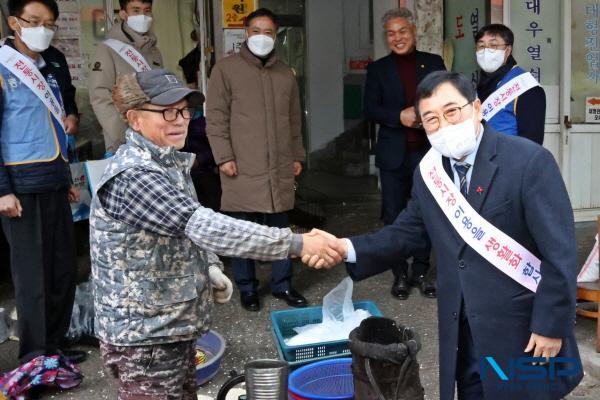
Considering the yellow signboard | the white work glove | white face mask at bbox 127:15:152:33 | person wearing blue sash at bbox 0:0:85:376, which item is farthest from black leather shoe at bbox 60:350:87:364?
the yellow signboard

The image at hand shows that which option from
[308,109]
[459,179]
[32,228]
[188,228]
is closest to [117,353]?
[188,228]

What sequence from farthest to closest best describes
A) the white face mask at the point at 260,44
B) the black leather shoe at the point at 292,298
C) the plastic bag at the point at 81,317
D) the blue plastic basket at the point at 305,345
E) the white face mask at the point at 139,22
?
1. the black leather shoe at the point at 292,298
2. the white face mask at the point at 139,22
3. the white face mask at the point at 260,44
4. the plastic bag at the point at 81,317
5. the blue plastic basket at the point at 305,345

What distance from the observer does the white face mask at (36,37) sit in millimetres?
4465

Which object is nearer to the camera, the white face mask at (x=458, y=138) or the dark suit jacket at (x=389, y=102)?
the white face mask at (x=458, y=138)

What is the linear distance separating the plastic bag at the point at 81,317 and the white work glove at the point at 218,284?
2.13 meters

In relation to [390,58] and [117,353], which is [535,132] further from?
[117,353]

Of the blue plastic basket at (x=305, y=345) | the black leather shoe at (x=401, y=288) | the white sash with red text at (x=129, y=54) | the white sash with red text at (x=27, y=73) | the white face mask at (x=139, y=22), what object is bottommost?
the black leather shoe at (x=401, y=288)

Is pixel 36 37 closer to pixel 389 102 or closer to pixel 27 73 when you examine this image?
pixel 27 73

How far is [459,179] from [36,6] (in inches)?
122

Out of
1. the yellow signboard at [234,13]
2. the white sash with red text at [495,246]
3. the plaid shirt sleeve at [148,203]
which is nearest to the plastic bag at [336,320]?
the white sash with red text at [495,246]

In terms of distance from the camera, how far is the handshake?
9.91 ft

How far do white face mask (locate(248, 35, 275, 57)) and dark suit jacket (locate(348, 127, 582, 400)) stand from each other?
9.45 ft

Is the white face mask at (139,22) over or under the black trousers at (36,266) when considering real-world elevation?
over

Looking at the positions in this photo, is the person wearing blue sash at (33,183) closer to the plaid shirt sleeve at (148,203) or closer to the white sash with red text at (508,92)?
the plaid shirt sleeve at (148,203)
